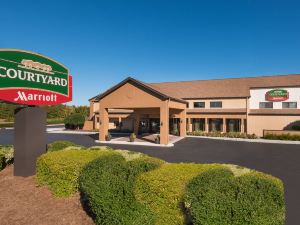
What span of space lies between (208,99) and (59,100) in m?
29.8

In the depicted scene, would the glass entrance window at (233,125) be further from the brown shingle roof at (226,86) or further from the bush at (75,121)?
the bush at (75,121)

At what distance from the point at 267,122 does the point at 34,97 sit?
32.3 m

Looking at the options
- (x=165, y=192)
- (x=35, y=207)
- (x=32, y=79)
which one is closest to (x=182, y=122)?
(x=32, y=79)

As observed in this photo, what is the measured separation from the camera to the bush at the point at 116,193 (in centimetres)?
610

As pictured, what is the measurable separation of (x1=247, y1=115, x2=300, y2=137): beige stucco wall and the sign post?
30407mm

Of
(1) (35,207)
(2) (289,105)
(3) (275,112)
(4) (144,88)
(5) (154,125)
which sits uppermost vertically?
(4) (144,88)

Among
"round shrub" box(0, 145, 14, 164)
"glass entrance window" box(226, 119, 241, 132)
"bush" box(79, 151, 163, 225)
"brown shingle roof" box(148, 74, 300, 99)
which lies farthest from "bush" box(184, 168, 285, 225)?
"glass entrance window" box(226, 119, 241, 132)

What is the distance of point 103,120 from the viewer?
2736 cm

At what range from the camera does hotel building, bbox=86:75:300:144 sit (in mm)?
26875

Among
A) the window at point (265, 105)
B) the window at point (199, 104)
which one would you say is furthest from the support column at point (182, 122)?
the window at point (265, 105)

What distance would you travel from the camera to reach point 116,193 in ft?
20.8

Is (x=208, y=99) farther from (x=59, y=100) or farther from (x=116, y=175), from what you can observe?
(x=116, y=175)

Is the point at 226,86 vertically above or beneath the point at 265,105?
above

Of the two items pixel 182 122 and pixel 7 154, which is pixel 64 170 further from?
pixel 182 122
